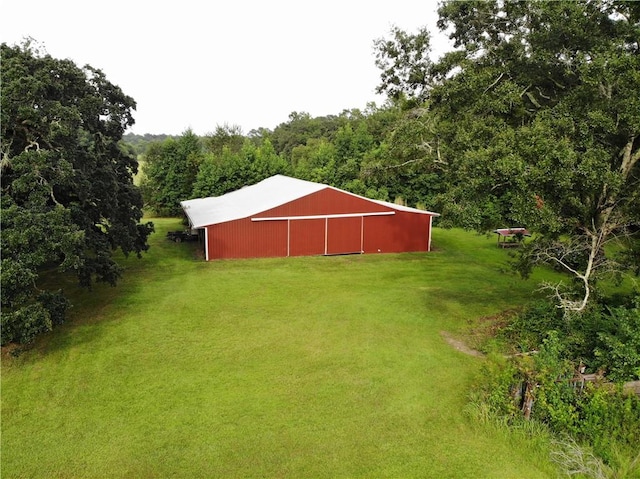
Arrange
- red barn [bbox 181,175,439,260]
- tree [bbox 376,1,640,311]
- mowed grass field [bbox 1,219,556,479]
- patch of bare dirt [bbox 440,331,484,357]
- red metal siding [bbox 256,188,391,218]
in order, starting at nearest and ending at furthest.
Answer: mowed grass field [bbox 1,219,556,479], tree [bbox 376,1,640,311], patch of bare dirt [bbox 440,331,484,357], red barn [bbox 181,175,439,260], red metal siding [bbox 256,188,391,218]

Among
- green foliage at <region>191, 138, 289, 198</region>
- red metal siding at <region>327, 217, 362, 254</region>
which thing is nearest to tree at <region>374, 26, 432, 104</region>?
red metal siding at <region>327, 217, 362, 254</region>

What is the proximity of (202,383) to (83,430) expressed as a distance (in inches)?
100

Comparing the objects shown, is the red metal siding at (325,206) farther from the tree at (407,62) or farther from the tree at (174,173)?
the tree at (174,173)

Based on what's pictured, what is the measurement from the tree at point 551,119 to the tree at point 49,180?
1076cm

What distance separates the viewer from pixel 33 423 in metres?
8.83

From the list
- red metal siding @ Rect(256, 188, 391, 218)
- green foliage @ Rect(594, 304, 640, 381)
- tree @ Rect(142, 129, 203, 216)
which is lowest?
green foliage @ Rect(594, 304, 640, 381)

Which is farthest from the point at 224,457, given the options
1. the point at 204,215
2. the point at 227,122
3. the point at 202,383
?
the point at 227,122

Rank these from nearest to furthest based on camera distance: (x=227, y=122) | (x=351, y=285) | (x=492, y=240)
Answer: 1. (x=351, y=285)
2. (x=492, y=240)
3. (x=227, y=122)

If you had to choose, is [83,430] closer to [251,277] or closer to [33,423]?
[33,423]

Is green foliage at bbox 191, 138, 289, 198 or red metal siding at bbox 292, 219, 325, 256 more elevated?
green foliage at bbox 191, 138, 289, 198

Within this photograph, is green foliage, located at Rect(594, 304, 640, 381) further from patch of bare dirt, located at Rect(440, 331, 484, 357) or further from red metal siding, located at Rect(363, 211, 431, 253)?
red metal siding, located at Rect(363, 211, 431, 253)

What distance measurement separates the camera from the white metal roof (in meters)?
22.5

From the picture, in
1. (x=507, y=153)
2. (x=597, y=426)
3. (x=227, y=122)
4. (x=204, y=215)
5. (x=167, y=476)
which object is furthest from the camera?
(x=227, y=122)

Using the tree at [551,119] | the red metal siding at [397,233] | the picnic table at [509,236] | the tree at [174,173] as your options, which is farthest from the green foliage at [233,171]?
the tree at [551,119]
